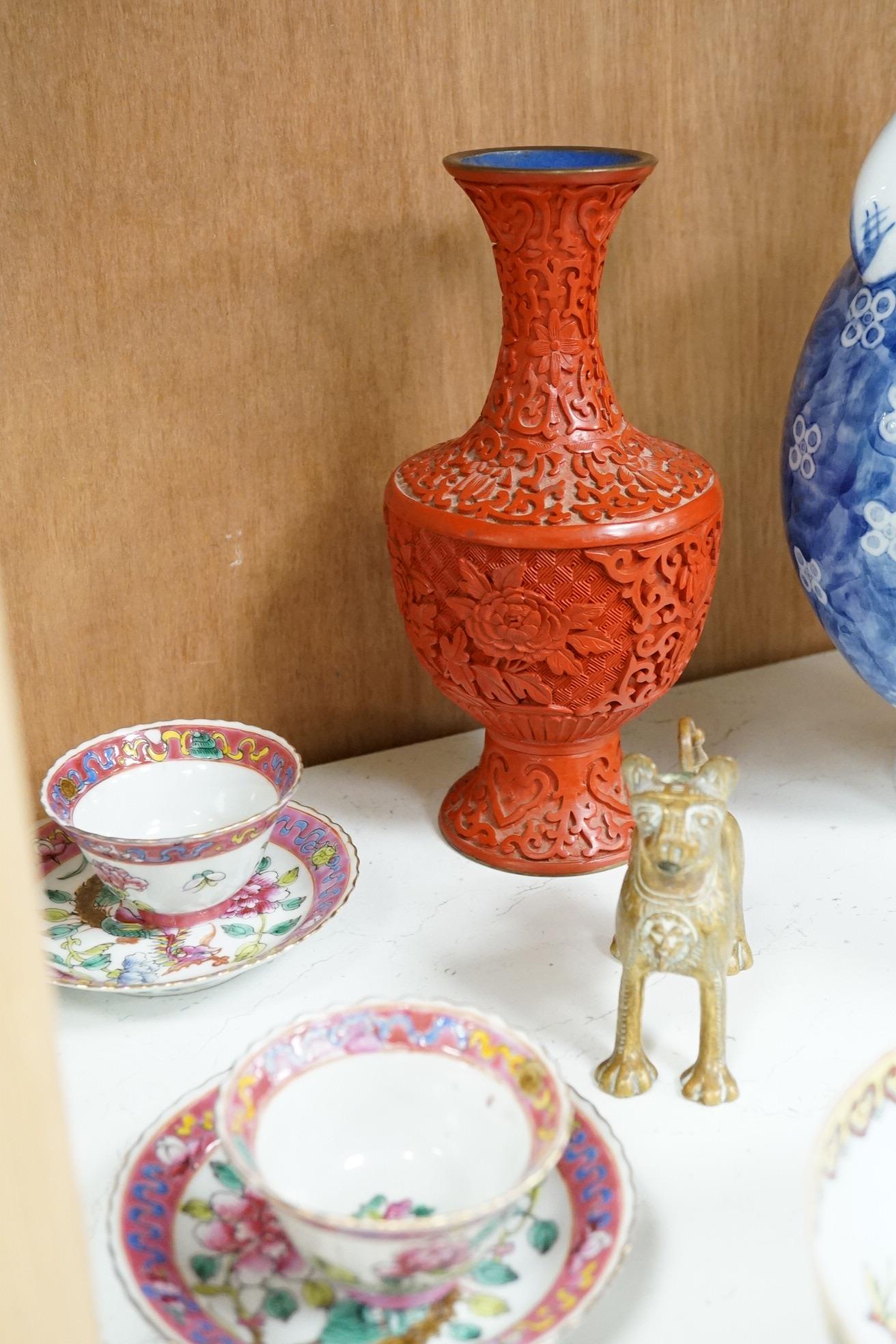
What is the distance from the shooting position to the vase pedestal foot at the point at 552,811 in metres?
0.77

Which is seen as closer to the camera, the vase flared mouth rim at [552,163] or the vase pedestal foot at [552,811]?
the vase flared mouth rim at [552,163]

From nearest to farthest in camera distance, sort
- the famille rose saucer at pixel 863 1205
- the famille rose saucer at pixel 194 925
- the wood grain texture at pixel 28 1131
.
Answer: the wood grain texture at pixel 28 1131
the famille rose saucer at pixel 863 1205
the famille rose saucer at pixel 194 925

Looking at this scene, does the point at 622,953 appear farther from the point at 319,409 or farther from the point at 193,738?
the point at 319,409

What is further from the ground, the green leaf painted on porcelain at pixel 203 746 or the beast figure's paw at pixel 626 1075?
the green leaf painted on porcelain at pixel 203 746

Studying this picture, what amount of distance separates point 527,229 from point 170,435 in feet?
0.82

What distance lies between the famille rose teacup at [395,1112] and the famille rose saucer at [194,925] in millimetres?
116

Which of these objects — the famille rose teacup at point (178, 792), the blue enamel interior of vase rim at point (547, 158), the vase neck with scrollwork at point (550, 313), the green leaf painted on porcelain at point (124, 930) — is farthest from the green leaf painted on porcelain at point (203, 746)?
the blue enamel interior of vase rim at point (547, 158)

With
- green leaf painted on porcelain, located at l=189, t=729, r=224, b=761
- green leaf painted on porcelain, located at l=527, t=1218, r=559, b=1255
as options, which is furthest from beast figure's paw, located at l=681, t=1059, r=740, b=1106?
green leaf painted on porcelain, located at l=189, t=729, r=224, b=761

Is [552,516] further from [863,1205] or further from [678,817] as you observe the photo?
[863,1205]

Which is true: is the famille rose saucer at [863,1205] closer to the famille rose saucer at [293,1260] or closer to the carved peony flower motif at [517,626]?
the famille rose saucer at [293,1260]

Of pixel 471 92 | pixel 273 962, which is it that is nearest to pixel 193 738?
pixel 273 962

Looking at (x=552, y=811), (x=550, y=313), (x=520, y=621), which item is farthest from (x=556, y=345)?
(x=552, y=811)

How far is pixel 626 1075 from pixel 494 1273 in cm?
13

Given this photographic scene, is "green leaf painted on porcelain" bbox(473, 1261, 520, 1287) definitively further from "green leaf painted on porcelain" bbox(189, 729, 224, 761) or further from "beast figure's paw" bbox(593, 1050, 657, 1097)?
"green leaf painted on porcelain" bbox(189, 729, 224, 761)
